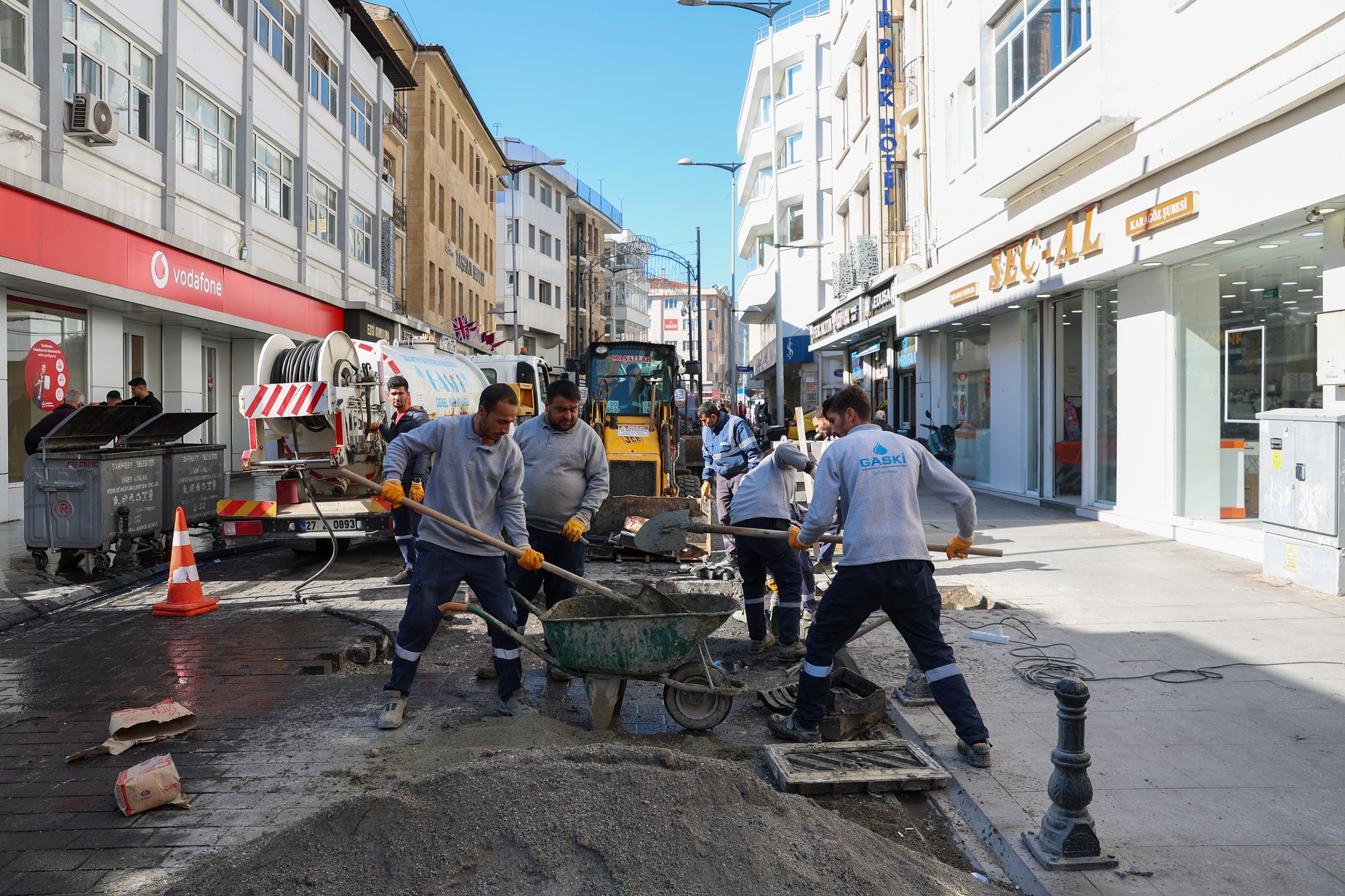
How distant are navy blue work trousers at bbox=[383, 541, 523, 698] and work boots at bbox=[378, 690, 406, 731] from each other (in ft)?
0.14

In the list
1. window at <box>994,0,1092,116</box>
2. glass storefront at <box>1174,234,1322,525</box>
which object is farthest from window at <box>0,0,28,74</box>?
glass storefront at <box>1174,234,1322,525</box>

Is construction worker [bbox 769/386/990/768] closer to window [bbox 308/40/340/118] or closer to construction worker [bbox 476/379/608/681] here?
construction worker [bbox 476/379/608/681]

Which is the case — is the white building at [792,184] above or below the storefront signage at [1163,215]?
above

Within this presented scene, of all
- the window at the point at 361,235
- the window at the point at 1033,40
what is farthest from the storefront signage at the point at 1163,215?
the window at the point at 361,235

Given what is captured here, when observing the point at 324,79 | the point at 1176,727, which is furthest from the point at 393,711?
the point at 324,79

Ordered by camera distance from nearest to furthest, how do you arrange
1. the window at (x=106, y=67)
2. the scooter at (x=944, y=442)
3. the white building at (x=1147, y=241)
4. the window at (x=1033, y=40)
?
the white building at (x=1147, y=241) < the window at (x=1033, y=40) < the window at (x=106, y=67) < the scooter at (x=944, y=442)

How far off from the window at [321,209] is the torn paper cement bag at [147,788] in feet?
74.6

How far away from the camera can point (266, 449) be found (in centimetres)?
1072

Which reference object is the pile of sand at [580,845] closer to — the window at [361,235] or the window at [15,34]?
the window at [15,34]

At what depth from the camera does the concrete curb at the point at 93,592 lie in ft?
26.8

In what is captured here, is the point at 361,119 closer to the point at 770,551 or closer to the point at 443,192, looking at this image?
the point at 443,192

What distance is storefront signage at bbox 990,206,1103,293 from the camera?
13.1 m

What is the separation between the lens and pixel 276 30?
894 inches

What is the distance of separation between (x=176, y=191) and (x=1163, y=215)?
15959 mm
